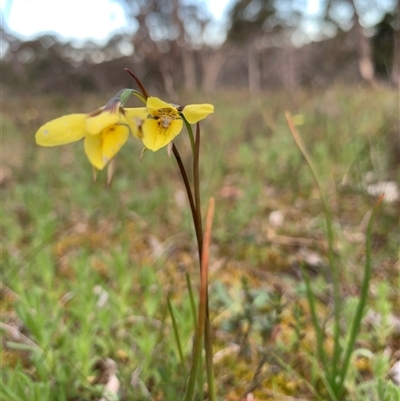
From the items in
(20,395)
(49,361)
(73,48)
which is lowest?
(49,361)

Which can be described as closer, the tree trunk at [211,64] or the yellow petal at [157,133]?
the yellow petal at [157,133]

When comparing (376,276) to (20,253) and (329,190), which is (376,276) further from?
(20,253)

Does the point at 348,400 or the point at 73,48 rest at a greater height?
the point at 73,48

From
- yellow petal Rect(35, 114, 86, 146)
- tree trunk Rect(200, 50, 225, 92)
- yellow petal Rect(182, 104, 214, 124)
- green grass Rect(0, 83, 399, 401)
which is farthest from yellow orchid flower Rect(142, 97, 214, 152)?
tree trunk Rect(200, 50, 225, 92)

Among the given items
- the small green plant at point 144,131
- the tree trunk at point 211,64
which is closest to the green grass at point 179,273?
the small green plant at point 144,131

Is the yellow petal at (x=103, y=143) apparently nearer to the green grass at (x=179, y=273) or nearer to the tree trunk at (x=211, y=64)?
the green grass at (x=179, y=273)

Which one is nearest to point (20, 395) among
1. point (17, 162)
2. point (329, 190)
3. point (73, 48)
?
point (329, 190)

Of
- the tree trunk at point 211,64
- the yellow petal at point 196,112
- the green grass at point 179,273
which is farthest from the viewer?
the tree trunk at point 211,64
